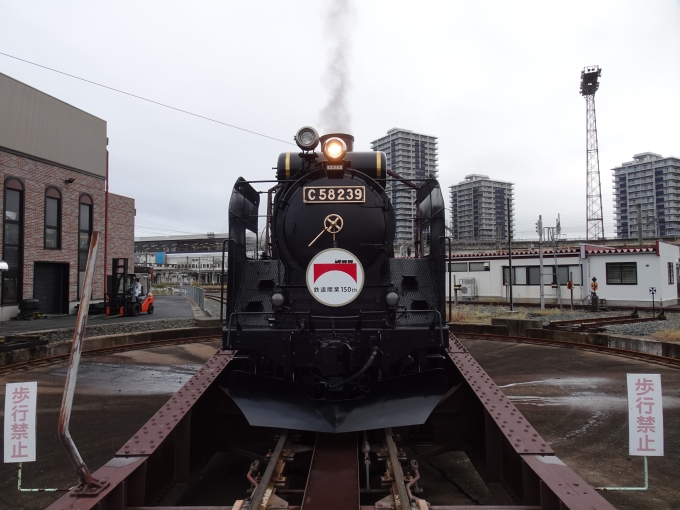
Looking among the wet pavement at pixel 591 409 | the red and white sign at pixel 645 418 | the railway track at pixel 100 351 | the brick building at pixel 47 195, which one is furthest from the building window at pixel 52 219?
the red and white sign at pixel 645 418

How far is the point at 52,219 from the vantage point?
812 inches

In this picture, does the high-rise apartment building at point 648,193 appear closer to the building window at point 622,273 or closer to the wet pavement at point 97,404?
the building window at point 622,273

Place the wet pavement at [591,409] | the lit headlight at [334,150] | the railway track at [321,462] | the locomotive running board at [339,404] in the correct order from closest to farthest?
the railway track at [321,462] < the locomotive running board at [339,404] < the wet pavement at [591,409] < the lit headlight at [334,150]

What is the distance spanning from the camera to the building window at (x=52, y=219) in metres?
20.3

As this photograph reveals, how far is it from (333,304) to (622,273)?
21.1 m

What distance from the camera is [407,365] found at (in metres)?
4.76

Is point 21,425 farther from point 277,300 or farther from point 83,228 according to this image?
point 83,228

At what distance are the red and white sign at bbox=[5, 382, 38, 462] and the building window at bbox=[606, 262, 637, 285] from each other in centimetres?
2330

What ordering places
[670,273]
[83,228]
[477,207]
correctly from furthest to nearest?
[477,207]
[83,228]
[670,273]

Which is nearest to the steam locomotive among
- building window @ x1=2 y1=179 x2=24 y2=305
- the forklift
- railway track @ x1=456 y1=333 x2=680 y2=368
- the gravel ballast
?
railway track @ x1=456 y1=333 x2=680 y2=368

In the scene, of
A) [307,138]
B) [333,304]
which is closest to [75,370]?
[333,304]

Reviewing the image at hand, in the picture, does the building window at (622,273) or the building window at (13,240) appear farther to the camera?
the building window at (622,273)

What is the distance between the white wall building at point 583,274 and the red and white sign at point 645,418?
18.7m

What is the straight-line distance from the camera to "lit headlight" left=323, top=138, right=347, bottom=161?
5035 mm
